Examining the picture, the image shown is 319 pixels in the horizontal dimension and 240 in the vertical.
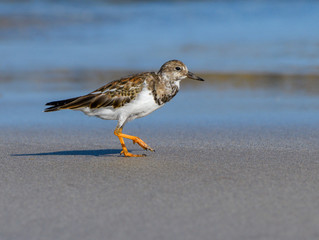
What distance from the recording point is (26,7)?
81.5ft

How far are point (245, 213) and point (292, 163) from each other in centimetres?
156

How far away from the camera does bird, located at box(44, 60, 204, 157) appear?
6.04 metres

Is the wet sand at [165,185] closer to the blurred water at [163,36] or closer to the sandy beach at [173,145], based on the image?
the sandy beach at [173,145]

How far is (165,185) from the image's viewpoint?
473cm

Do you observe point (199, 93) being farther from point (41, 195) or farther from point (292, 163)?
point (41, 195)

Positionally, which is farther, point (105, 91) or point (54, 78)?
point (54, 78)

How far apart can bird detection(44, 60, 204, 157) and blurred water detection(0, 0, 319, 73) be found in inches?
196

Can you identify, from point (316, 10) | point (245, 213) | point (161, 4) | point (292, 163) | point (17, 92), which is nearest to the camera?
point (245, 213)

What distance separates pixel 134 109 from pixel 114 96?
10.0 inches

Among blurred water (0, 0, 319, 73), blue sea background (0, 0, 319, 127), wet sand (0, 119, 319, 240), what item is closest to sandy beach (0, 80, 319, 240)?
wet sand (0, 119, 319, 240)

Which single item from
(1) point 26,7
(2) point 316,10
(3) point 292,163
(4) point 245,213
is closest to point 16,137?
(3) point 292,163

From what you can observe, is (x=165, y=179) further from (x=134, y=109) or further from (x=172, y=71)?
(x=172, y=71)

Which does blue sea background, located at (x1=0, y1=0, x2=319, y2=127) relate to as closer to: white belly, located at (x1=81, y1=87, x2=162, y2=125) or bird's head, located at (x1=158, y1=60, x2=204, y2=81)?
bird's head, located at (x1=158, y1=60, x2=204, y2=81)

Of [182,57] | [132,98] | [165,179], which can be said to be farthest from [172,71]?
[182,57]
